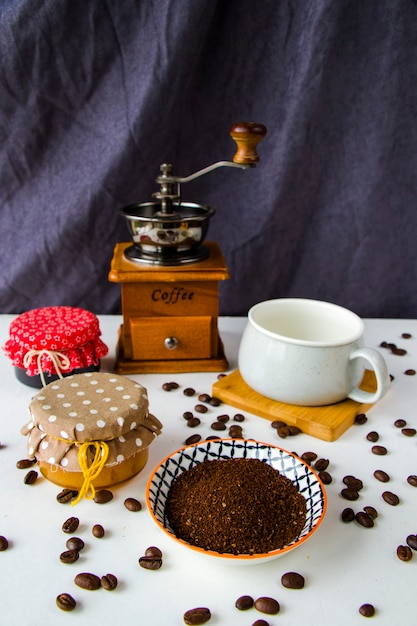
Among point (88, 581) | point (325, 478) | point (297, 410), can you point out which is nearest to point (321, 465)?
point (325, 478)

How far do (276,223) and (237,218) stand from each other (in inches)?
3.4

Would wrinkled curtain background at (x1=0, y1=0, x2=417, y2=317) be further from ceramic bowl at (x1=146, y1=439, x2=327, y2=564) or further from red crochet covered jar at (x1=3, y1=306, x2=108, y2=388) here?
ceramic bowl at (x1=146, y1=439, x2=327, y2=564)

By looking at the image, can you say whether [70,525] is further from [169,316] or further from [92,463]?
[169,316]

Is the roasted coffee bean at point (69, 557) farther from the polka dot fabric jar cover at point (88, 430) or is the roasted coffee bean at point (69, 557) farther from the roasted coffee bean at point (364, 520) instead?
the roasted coffee bean at point (364, 520)

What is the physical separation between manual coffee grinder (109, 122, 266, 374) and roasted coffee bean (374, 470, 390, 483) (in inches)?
15.2

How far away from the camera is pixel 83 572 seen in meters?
0.68

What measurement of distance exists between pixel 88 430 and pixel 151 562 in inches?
6.9

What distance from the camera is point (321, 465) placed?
0.86 metres

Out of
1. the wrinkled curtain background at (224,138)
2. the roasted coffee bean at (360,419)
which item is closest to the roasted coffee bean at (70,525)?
the roasted coffee bean at (360,419)

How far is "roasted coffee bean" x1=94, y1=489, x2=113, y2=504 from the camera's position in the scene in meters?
0.79

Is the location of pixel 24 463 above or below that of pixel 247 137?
below

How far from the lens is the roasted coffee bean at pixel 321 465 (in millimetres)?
859

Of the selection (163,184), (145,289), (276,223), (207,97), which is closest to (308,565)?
(145,289)

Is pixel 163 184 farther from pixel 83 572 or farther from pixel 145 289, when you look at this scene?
pixel 83 572
